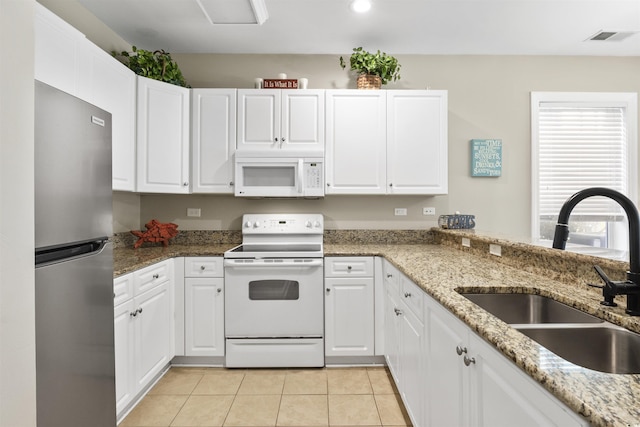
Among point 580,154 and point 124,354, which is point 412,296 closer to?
point 124,354

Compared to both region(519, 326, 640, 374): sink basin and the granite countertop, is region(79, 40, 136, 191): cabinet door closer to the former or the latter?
the granite countertop

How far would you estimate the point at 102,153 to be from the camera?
1342 millimetres

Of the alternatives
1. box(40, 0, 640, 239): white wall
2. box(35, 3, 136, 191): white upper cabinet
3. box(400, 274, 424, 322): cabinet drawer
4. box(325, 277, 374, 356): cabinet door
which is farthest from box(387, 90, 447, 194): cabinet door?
box(35, 3, 136, 191): white upper cabinet

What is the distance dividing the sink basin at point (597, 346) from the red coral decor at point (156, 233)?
269 cm

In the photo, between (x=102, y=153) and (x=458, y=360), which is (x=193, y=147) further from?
(x=458, y=360)

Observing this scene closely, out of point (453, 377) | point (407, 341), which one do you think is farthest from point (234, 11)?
point (453, 377)

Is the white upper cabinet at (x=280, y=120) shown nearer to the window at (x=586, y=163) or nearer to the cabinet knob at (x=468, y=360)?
the cabinet knob at (x=468, y=360)

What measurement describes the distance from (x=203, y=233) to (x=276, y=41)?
6.13 ft

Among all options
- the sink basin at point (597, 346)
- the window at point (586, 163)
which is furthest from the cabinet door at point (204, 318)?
the window at point (586, 163)

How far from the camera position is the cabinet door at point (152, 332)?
210cm

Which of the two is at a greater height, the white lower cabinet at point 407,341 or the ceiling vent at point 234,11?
the ceiling vent at point 234,11

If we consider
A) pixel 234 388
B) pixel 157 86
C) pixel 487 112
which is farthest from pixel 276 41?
pixel 234 388

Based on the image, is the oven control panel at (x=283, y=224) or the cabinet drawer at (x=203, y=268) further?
the oven control panel at (x=283, y=224)

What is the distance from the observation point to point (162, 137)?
8.94 ft
